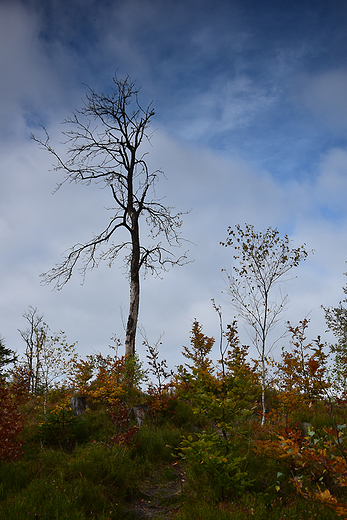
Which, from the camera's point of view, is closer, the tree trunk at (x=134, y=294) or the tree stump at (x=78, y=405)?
the tree stump at (x=78, y=405)

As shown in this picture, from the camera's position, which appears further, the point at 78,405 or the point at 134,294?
the point at 134,294

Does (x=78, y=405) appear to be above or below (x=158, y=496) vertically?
above

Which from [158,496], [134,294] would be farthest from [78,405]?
[158,496]

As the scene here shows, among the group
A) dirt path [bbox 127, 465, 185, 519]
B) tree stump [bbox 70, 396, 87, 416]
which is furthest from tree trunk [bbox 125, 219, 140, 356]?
dirt path [bbox 127, 465, 185, 519]

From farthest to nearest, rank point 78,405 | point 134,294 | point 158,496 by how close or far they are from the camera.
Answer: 1. point 134,294
2. point 78,405
3. point 158,496

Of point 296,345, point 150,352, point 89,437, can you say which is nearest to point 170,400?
point 150,352

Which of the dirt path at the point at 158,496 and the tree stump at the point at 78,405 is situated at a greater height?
the tree stump at the point at 78,405

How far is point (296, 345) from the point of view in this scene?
913 cm

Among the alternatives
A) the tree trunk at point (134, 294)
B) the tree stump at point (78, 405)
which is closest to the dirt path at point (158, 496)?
the tree stump at point (78, 405)

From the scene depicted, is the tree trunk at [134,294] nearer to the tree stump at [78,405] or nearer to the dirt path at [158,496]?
the tree stump at [78,405]

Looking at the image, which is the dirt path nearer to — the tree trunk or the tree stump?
the tree stump

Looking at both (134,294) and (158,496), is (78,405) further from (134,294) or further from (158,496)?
(158,496)

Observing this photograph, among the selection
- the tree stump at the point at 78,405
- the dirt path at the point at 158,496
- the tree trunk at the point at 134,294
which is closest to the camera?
the dirt path at the point at 158,496

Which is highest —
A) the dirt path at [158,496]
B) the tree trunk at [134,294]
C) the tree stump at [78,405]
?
the tree trunk at [134,294]
